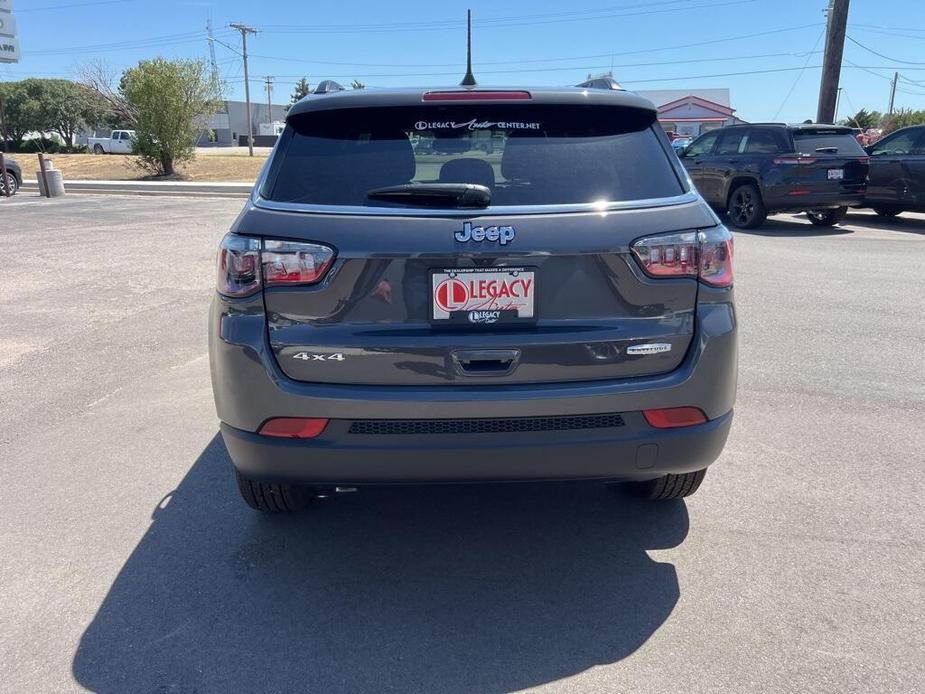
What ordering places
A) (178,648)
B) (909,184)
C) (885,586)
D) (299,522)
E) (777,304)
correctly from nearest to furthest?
(178,648) → (885,586) → (299,522) → (777,304) → (909,184)

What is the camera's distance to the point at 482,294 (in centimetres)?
264

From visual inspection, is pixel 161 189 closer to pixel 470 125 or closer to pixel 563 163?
pixel 470 125

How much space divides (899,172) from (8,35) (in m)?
24.2

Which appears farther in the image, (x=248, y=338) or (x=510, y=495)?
(x=510, y=495)

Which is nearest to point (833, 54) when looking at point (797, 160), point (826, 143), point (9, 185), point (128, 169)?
point (826, 143)

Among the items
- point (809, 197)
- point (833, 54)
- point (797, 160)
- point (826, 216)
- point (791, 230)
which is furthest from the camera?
point (833, 54)

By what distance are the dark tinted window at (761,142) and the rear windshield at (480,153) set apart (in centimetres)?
1133

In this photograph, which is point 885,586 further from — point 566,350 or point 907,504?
point 566,350

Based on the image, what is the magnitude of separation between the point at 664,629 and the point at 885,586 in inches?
37.2

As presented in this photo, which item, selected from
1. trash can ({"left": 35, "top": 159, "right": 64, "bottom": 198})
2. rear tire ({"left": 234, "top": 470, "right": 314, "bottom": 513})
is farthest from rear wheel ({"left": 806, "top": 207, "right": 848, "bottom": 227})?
trash can ({"left": 35, "top": 159, "right": 64, "bottom": 198})

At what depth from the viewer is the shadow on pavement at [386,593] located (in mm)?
2551

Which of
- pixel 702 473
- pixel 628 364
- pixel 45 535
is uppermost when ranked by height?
pixel 628 364

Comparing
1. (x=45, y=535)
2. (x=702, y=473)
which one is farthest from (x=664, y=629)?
(x=45, y=535)

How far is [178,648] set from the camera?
8.70 feet
